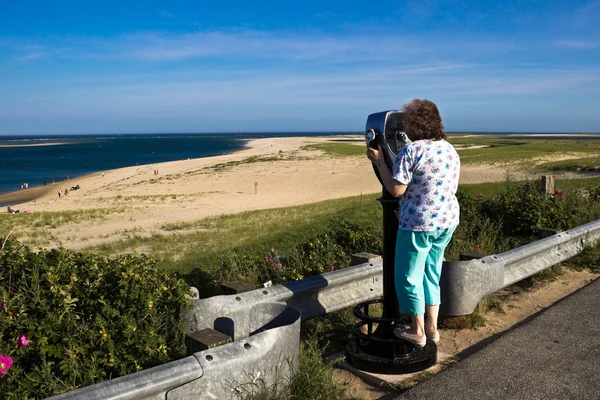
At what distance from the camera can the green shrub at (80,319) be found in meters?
2.96

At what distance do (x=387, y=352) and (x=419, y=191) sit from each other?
1126mm

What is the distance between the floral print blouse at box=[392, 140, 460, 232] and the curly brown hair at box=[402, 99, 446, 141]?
59 millimetres

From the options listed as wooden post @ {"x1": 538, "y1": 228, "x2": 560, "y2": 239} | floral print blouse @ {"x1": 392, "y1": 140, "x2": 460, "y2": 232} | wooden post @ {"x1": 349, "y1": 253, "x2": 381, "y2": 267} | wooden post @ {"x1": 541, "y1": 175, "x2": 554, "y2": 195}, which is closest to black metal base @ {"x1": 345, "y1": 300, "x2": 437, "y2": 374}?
floral print blouse @ {"x1": 392, "y1": 140, "x2": 460, "y2": 232}

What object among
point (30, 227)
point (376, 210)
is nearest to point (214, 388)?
point (376, 210)

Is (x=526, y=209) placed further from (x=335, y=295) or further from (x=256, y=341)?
(x=256, y=341)

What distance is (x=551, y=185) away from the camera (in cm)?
894

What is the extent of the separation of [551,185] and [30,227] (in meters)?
15.2

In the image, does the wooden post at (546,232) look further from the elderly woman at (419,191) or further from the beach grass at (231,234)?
the elderly woman at (419,191)

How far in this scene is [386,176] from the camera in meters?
3.57

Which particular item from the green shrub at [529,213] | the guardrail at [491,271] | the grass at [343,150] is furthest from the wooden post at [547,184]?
the grass at [343,150]

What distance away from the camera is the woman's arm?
11.4ft

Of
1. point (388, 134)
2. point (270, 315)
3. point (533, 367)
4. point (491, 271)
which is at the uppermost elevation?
point (388, 134)

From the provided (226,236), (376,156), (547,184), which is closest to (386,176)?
(376,156)

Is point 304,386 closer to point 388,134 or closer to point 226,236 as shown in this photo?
point 388,134
